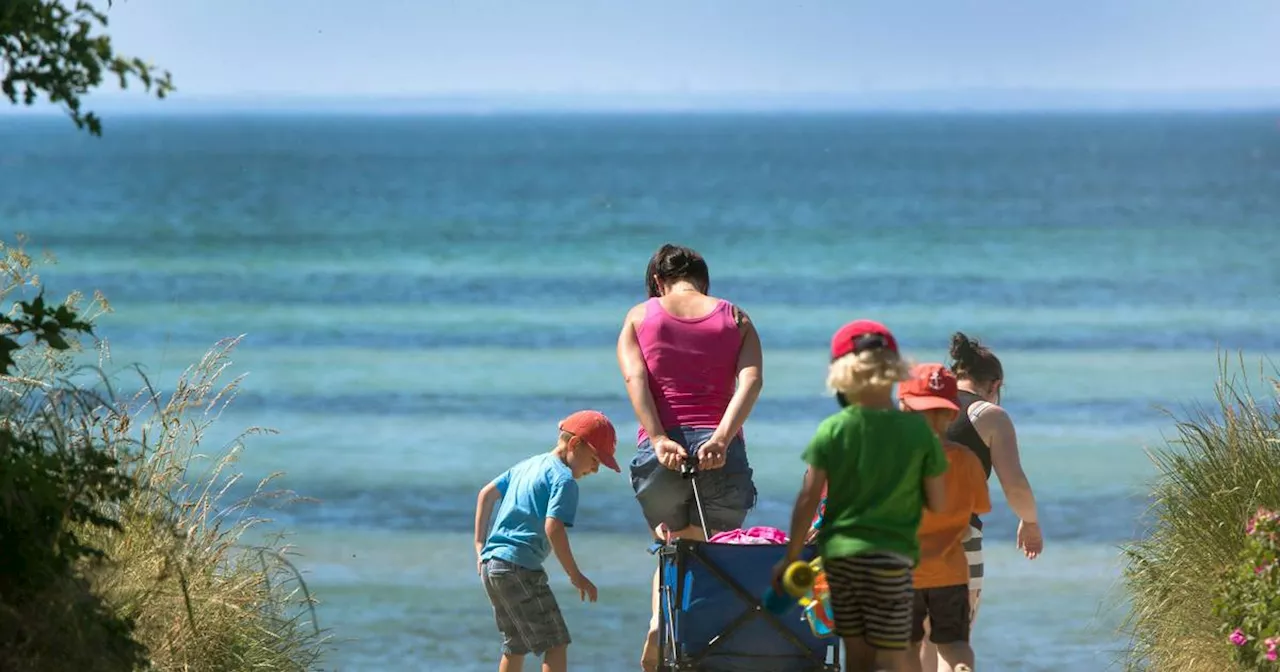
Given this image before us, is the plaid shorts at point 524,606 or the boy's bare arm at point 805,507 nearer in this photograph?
the boy's bare arm at point 805,507

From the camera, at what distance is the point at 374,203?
6119 centimetres

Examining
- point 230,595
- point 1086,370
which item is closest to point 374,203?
point 1086,370


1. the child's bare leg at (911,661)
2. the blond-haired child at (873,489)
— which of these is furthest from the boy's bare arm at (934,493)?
the child's bare leg at (911,661)

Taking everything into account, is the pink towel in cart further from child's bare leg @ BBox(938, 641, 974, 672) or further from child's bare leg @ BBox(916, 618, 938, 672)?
child's bare leg @ BBox(916, 618, 938, 672)

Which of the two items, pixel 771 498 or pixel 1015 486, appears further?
pixel 771 498

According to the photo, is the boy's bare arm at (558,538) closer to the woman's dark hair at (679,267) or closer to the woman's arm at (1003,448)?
the woman's dark hair at (679,267)

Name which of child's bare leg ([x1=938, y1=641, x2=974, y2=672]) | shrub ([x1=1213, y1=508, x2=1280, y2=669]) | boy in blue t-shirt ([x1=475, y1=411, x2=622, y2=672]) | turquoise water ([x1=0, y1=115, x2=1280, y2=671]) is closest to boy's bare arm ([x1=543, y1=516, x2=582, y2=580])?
boy in blue t-shirt ([x1=475, y1=411, x2=622, y2=672])

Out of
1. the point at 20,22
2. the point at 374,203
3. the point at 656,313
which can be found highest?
the point at 20,22

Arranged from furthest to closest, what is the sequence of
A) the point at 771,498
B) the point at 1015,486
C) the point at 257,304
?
the point at 257,304 < the point at 771,498 < the point at 1015,486

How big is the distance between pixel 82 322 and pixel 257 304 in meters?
25.3

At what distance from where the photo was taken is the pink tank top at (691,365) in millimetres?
5949

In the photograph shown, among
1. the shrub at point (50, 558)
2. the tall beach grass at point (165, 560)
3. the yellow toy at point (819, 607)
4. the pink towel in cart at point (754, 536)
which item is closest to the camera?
the shrub at point (50, 558)

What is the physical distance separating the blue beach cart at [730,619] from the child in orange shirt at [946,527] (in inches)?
13.8

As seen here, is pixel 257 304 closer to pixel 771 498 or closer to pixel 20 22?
pixel 771 498
